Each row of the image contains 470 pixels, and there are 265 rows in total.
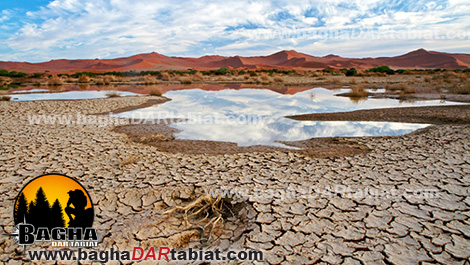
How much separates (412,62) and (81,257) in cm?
8972

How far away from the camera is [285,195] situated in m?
3.70

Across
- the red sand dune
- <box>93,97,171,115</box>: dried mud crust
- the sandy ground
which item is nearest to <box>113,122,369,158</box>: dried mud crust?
→ the sandy ground

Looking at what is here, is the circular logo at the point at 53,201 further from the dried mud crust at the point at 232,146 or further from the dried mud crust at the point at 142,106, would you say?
the dried mud crust at the point at 142,106

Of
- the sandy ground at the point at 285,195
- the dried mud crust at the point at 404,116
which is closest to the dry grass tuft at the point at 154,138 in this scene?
the sandy ground at the point at 285,195

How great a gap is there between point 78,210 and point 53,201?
188 mm

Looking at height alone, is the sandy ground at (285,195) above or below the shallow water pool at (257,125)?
below

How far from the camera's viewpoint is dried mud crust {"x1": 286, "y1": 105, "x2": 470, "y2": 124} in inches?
346

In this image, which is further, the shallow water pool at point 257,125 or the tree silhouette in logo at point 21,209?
the shallow water pool at point 257,125

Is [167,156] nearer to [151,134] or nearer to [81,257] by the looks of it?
[151,134]

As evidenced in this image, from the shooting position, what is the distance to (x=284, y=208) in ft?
11.1

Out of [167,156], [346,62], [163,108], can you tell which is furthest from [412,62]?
[167,156]

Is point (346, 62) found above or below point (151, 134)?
above

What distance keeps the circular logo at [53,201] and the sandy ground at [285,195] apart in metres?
0.58

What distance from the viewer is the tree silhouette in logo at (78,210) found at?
219 cm
